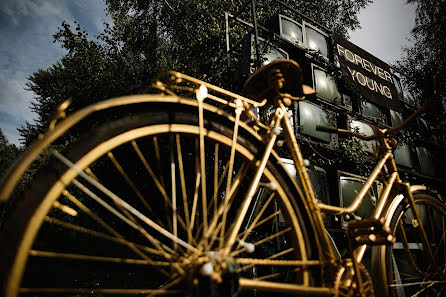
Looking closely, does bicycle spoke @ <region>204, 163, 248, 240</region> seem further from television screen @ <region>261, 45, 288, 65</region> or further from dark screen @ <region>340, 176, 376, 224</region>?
dark screen @ <region>340, 176, 376, 224</region>

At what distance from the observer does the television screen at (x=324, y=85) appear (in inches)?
184

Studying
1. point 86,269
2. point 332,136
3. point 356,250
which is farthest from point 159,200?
point 356,250

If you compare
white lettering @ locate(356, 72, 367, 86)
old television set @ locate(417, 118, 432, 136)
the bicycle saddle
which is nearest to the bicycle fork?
the bicycle saddle

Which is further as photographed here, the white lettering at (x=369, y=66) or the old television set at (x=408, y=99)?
the old television set at (x=408, y=99)

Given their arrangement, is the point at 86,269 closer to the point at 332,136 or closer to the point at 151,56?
the point at 332,136

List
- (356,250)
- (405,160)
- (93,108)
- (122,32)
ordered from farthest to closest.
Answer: (122,32), (405,160), (356,250), (93,108)

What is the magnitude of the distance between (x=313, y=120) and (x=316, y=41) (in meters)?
2.10

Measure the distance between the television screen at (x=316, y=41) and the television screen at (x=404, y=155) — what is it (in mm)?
2514

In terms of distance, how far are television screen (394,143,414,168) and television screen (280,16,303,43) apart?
305cm

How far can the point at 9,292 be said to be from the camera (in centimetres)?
56

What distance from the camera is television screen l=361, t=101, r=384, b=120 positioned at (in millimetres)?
5180

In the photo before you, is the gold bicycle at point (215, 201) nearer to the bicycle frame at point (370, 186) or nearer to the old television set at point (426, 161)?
the bicycle frame at point (370, 186)

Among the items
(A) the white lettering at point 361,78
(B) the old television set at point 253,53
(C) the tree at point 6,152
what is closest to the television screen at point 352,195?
(A) the white lettering at point 361,78

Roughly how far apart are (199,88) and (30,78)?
79.9 ft
